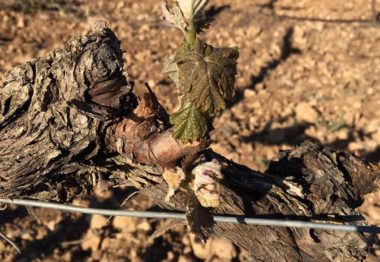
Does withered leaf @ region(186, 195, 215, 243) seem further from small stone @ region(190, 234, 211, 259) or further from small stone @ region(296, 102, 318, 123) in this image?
small stone @ region(296, 102, 318, 123)

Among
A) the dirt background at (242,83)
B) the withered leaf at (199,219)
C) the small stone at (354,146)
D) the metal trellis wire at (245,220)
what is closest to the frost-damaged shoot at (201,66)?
the withered leaf at (199,219)

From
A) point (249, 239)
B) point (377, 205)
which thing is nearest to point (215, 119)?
point (377, 205)

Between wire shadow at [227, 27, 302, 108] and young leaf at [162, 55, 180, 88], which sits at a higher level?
young leaf at [162, 55, 180, 88]

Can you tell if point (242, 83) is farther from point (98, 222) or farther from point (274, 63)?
point (98, 222)

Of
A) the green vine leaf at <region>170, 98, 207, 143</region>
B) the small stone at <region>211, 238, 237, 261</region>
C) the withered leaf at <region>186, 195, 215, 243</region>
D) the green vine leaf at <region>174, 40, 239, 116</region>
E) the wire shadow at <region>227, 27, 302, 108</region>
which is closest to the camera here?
the green vine leaf at <region>174, 40, 239, 116</region>

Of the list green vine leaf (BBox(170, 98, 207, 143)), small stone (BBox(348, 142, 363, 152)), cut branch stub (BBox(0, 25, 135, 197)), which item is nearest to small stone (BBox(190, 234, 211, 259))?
small stone (BBox(348, 142, 363, 152))

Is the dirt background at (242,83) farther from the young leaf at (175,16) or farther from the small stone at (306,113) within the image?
the young leaf at (175,16)

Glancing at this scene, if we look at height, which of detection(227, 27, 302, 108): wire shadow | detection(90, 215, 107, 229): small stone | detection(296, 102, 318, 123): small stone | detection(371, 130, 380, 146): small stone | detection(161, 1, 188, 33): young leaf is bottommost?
detection(371, 130, 380, 146): small stone
